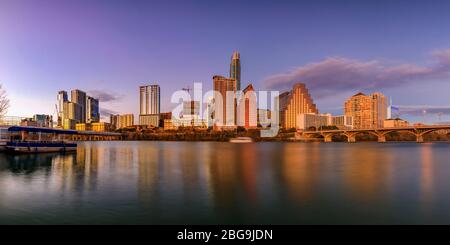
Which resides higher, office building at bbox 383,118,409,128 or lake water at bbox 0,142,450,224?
office building at bbox 383,118,409,128

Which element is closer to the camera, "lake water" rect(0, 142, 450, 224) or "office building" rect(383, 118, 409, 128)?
"lake water" rect(0, 142, 450, 224)

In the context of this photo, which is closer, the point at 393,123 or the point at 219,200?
the point at 219,200

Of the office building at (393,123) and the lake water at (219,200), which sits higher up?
the office building at (393,123)

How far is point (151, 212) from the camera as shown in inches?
519

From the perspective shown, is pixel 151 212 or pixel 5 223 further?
pixel 151 212

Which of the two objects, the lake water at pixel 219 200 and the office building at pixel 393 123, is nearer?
the lake water at pixel 219 200

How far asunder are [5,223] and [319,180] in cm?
1989
